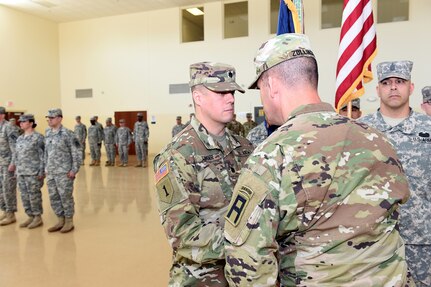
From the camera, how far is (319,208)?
1.01 m

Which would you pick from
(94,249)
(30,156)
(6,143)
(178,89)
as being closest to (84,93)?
(178,89)

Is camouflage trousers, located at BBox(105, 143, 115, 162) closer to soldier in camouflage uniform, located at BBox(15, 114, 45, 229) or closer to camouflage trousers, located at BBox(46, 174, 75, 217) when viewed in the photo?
soldier in camouflage uniform, located at BBox(15, 114, 45, 229)

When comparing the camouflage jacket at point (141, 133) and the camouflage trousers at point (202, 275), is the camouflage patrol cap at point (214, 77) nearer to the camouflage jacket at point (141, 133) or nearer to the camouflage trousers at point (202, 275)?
the camouflage trousers at point (202, 275)

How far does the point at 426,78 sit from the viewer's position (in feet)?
33.5

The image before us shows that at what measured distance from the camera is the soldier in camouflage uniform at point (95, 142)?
1180cm

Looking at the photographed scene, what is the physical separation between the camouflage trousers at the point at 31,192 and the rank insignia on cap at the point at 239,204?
15.3 feet

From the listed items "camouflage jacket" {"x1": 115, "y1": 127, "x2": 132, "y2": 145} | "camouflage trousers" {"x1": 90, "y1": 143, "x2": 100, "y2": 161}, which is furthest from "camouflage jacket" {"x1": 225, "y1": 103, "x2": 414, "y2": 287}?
"camouflage trousers" {"x1": 90, "y1": 143, "x2": 100, "y2": 161}

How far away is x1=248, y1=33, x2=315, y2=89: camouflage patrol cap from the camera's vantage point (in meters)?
1.12

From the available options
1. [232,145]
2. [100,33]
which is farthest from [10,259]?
[100,33]

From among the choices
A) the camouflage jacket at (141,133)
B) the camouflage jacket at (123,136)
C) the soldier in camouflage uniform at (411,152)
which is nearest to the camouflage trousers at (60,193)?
the soldier in camouflage uniform at (411,152)

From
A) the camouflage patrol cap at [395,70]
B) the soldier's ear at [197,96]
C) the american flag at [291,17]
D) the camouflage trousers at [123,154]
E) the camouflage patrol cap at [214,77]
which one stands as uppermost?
the american flag at [291,17]

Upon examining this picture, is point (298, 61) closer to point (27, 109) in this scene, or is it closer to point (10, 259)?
point (10, 259)

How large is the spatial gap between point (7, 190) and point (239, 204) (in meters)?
5.30

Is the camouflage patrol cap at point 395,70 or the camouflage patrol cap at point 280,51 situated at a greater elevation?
the camouflage patrol cap at point 395,70
